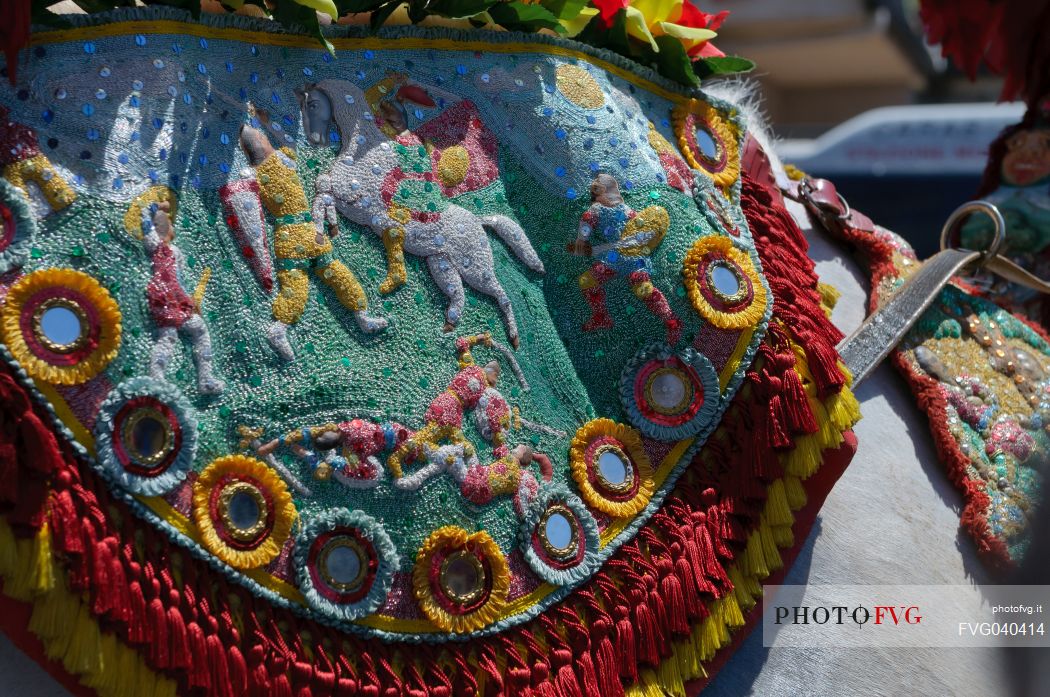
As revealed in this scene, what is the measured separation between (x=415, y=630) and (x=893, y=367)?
80 cm

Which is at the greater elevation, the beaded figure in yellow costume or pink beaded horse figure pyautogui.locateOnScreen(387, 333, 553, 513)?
the beaded figure in yellow costume

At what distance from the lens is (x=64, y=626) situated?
103 cm

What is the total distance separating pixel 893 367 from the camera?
1.62m

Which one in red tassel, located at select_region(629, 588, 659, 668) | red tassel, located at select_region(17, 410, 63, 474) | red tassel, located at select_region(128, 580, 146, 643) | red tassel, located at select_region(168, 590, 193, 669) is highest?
red tassel, located at select_region(17, 410, 63, 474)

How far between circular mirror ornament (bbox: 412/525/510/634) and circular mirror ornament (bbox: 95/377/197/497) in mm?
261

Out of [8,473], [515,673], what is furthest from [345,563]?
[8,473]

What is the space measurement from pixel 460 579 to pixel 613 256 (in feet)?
1.39

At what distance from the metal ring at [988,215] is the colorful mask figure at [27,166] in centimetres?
129

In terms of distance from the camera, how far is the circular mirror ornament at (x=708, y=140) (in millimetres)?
1518

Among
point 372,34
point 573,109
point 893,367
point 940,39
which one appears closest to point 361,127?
point 372,34

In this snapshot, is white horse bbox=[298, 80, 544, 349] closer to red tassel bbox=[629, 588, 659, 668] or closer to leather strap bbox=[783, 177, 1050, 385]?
red tassel bbox=[629, 588, 659, 668]

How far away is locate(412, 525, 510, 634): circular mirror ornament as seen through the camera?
3.90 ft

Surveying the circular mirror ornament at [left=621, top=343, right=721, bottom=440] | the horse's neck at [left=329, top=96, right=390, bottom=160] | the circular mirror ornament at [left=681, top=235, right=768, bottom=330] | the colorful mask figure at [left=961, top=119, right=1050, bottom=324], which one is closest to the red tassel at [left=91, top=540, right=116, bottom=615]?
the horse's neck at [left=329, top=96, right=390, bottom=160]

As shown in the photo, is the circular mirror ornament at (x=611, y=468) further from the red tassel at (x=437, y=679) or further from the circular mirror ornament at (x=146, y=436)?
the circular mirror ornament at (x=146, y=436)
